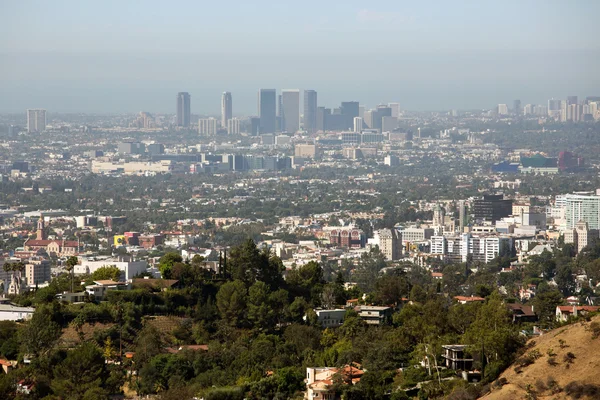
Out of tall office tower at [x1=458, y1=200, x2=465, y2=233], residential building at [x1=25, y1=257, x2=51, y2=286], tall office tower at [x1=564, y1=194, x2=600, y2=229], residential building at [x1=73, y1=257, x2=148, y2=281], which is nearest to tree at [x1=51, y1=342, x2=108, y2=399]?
residential building at [x1=73, y1=257, x2=148, y2=281]

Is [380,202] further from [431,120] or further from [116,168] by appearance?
[431,120]

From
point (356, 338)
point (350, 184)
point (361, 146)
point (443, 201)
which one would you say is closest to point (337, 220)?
point (443, 201)

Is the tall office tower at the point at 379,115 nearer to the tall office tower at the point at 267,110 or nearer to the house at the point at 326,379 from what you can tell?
the tall office tower at the point at 267,110

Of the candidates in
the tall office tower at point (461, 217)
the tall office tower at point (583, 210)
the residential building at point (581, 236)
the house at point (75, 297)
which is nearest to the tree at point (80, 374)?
the house at point (75, 297)

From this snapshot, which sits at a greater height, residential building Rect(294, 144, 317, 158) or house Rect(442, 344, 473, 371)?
house Rect(442, 344, 473, 371)

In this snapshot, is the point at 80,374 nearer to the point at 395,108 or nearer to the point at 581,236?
the point at 581,236

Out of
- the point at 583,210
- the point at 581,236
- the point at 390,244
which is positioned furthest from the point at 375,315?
the point at 583,210

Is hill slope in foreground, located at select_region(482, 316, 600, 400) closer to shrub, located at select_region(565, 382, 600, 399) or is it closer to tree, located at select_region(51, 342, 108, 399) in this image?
shrub, located at select_region(565, 382, 600, 399)
